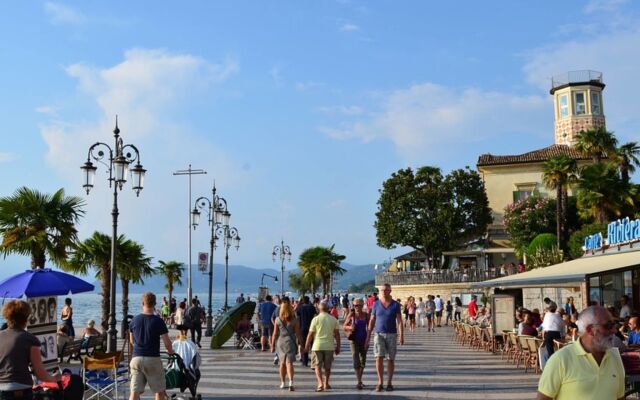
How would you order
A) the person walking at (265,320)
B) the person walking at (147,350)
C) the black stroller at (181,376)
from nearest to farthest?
the person walking at (147,350) → the black stroller at (181,376) → the person walking at (265,320)

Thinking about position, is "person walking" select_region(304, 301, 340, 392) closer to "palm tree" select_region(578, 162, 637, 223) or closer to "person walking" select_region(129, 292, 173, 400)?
"person walking" select_region(129, 292, 173, 400)

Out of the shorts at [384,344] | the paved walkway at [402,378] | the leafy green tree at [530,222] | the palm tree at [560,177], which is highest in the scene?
the palm tree at [560,177]

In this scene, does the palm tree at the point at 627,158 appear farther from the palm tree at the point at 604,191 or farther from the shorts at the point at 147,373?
the shorts at the point at 147,373

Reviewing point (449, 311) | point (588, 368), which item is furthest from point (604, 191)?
point (588, 368)

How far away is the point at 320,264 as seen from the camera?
75000 mm

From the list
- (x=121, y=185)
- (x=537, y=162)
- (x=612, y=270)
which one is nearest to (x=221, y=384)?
(x=121, y=185)

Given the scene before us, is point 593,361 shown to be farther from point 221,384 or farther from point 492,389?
point 221,384

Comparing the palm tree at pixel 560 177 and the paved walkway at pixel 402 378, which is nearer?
the paved walkway at pixel 402 378

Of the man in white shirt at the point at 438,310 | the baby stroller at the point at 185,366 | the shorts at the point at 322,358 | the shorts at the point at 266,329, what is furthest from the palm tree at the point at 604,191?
the baby stroller at the point at 185,366

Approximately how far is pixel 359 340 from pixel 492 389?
2.39 metres

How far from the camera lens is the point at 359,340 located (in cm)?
1255

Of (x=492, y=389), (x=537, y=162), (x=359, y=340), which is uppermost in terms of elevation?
(x=537, y=162)

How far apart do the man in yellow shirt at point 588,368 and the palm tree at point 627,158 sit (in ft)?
147

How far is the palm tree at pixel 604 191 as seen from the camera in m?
40.9
